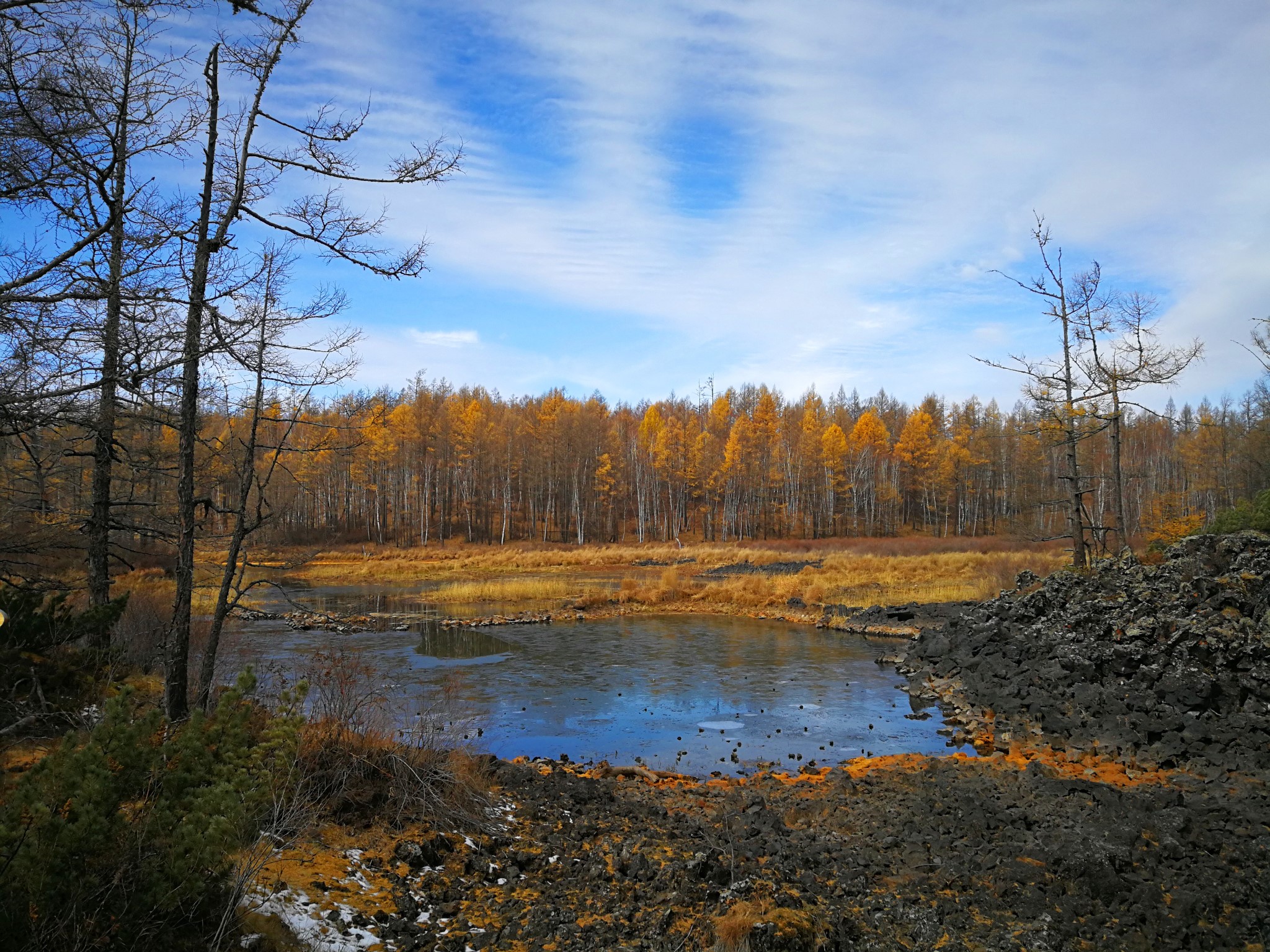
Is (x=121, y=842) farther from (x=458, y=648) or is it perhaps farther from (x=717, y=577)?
(x=717, y=577)

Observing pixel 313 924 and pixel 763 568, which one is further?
pixel 763 568

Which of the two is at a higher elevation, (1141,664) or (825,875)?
(1141,664)

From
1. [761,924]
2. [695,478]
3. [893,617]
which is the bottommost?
[893,617]

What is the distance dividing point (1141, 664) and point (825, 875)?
8.06 m

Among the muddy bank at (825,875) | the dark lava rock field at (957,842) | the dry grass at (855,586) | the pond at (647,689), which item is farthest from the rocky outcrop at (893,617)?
the muddy bank at (825,875)

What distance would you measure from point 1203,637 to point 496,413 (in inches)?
2585

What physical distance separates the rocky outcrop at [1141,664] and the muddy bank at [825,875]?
1.77m

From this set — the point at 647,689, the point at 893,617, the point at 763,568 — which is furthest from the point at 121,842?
the point at 763,568

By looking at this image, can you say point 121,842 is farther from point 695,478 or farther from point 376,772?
point 695,478

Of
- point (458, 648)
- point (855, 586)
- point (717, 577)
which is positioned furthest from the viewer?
point (717, 577)

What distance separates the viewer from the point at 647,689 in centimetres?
1552

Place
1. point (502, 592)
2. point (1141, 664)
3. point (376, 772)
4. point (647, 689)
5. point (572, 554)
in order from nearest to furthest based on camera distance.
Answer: point (376, 772) → point (1141, 664) → point (647, 689) → point (502, 592) → point (572, 554)

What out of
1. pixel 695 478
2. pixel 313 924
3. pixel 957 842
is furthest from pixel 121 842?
pixel 695 478

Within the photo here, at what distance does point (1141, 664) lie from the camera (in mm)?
11141
